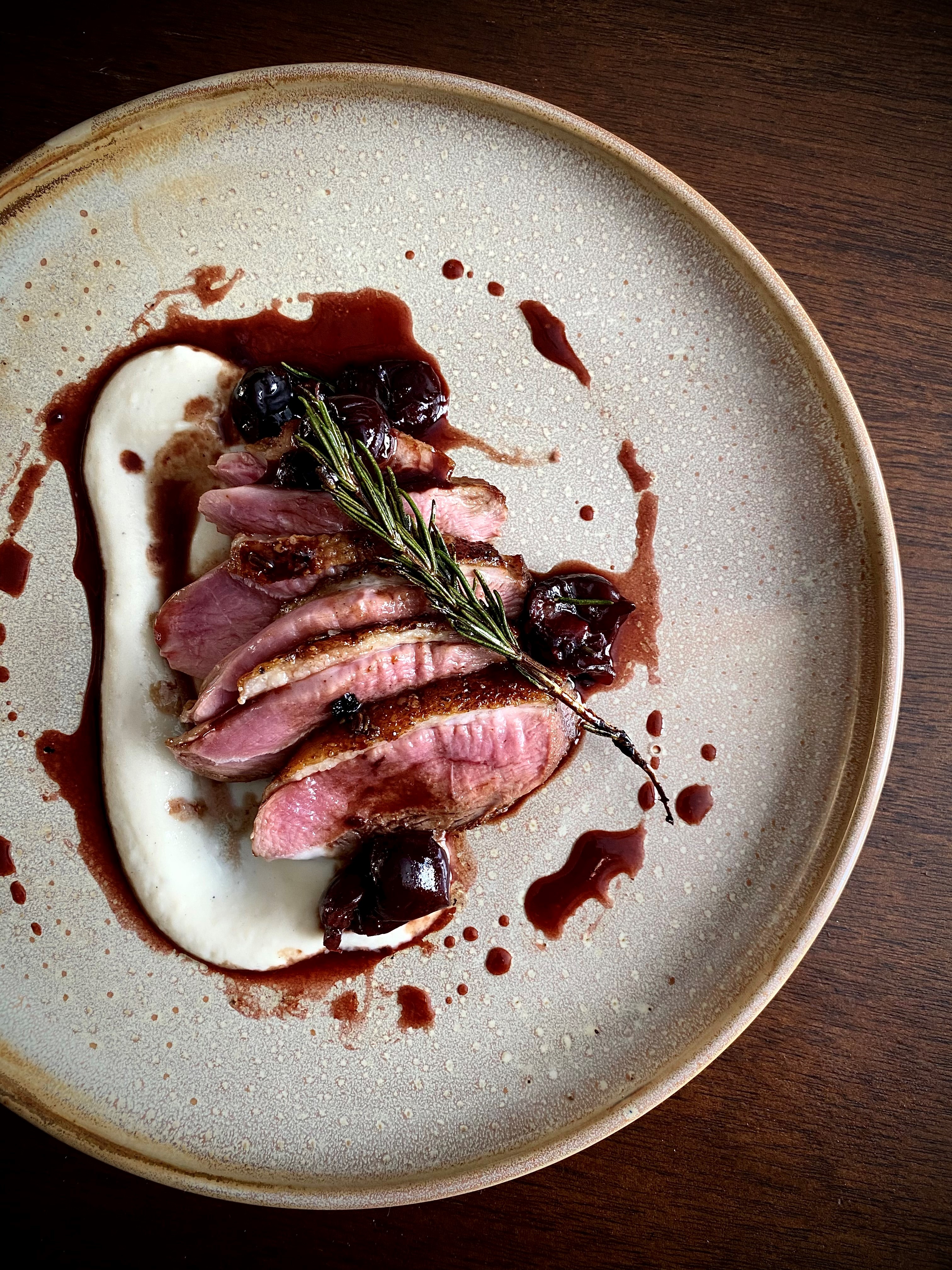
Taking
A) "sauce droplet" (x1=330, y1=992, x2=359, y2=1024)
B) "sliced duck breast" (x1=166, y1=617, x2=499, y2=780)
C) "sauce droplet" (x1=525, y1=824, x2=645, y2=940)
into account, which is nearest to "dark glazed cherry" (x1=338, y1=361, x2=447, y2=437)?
"sliced duck breast" (x1=166, y1=617, x2=499, y2=780)

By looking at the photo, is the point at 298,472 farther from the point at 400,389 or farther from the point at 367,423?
the point at 400,389

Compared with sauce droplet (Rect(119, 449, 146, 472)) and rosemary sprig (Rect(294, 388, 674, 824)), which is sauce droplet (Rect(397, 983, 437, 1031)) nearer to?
rosemary sprig (Rect(294, 388, 674, 824))

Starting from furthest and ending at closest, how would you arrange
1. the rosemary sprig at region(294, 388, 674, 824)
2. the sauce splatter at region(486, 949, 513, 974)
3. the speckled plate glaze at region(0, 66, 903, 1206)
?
the sauce splatter at region(486, 949, 513, 974) < the speckled plate glaze at region(0, 66, 903, 1206) < the rosemary sprig at region(294, 388, 674, 824)

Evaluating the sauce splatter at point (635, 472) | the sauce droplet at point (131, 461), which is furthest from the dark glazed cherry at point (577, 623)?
the sauce droplet at point (131, 461)

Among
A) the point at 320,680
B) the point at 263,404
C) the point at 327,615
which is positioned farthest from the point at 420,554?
the point at 263,404

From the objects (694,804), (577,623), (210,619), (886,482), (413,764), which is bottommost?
(694,804)

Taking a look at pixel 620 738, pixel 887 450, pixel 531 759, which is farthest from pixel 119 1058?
pixel 887 450
